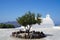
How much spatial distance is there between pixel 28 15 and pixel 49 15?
1466 cm

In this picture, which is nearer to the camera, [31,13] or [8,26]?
[31,13]

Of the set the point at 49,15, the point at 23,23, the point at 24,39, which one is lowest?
the point at 24,39

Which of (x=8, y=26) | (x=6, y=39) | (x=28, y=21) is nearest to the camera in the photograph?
(x=6, y=39)

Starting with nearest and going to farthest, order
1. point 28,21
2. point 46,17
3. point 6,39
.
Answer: point 6,39
point 28,21
point 46,17

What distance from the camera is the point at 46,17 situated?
2969cm

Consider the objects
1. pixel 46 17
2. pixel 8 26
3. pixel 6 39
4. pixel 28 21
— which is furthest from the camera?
pixel 46 17

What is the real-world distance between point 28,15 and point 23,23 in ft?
2.73

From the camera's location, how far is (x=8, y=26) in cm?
2731

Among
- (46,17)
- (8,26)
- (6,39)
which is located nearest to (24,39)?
(6,39)

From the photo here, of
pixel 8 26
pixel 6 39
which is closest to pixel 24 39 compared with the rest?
pixel 6 39

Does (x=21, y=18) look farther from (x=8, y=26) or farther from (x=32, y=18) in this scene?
(x=8, y=26)

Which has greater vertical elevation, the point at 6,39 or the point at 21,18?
the point at 21,18

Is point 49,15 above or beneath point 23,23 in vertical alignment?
above

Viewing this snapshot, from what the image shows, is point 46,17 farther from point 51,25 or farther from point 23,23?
point 23,23
